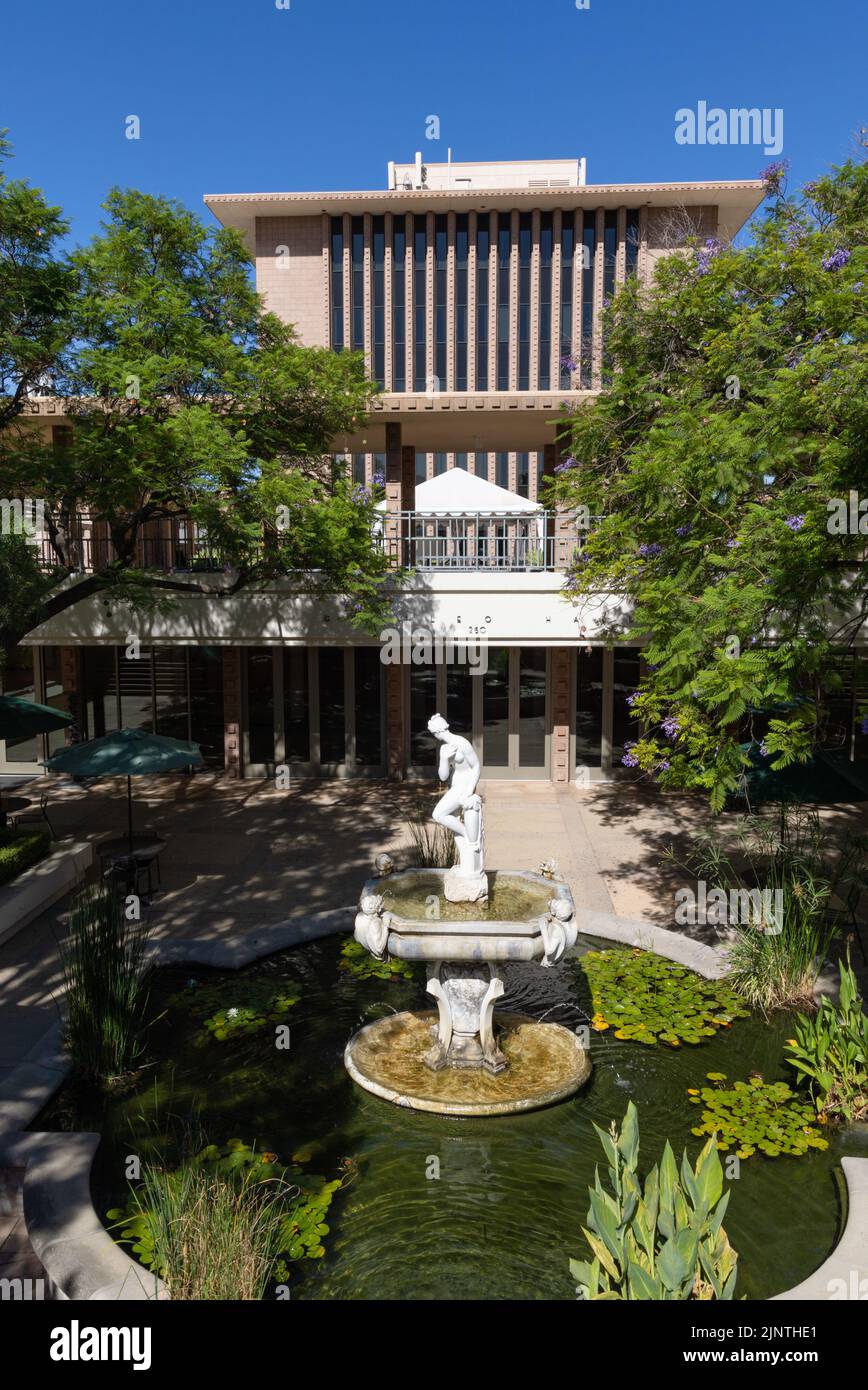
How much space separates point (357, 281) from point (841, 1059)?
40.3 m

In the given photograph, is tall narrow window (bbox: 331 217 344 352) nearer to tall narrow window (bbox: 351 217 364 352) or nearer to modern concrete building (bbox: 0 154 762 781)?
tall narrow window (bbox: 351 217 364 352)

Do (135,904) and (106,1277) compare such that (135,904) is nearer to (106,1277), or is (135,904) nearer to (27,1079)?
(27,1079)

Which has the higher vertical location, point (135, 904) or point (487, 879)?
point (487, 879)

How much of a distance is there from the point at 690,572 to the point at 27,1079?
7.44 meters

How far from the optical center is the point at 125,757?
36.2 feet

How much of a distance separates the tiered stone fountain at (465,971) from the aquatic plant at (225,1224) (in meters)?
1.20

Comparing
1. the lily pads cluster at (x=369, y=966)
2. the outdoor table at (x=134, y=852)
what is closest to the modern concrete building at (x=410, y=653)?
the outdoor table at (x=134, y=852)

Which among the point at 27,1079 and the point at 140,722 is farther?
the point at 140,722

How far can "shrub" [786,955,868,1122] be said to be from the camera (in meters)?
6.42

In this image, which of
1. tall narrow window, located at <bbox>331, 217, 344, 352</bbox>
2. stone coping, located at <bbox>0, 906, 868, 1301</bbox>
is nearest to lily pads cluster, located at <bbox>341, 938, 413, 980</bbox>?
stone coping, located at <bbox>0, 906, 868, 1301</bbox>

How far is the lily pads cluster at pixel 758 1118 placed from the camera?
20.3ft
